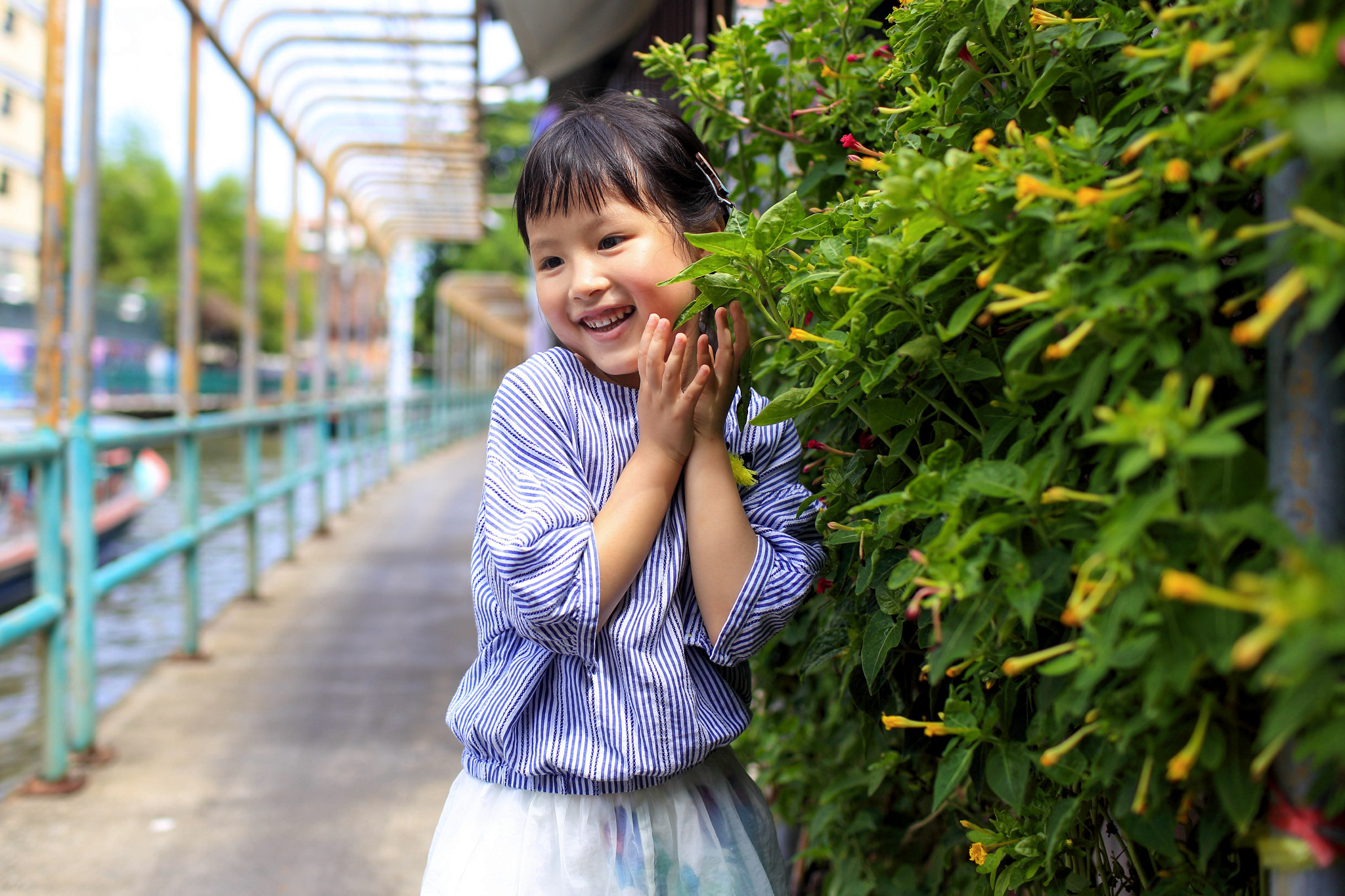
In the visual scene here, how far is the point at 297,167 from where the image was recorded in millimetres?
7441

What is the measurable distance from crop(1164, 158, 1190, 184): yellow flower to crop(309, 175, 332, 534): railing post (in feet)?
25.0

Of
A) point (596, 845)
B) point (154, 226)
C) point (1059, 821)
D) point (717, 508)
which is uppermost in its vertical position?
point (154, 226)

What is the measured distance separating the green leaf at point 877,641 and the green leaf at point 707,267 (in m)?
0.38

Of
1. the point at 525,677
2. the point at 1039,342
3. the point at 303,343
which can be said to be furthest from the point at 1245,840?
the point at 303,343

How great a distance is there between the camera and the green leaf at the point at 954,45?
3.37 feet

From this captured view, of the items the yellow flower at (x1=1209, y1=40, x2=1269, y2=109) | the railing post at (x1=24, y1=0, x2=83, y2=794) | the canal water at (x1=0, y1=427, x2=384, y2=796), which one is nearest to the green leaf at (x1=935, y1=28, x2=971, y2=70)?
the yellow flower at (x1=1209, y1=40, x2=1269, y2=109)

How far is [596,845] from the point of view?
47.9 inches

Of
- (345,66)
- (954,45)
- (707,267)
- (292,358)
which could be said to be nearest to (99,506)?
(292,358)

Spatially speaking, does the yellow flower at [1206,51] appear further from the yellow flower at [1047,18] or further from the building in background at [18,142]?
the building in background at [18,142]

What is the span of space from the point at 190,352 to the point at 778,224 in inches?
182

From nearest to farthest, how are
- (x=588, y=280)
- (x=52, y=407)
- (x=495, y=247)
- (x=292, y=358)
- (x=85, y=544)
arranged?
(x=588, y=280) → (x=52, y=407) → (x=85, y=544) → (x=292, y=358) → (x=495, y=247)

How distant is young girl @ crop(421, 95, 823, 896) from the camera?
1190 mm

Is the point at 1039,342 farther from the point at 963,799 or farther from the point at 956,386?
the point at 963,799

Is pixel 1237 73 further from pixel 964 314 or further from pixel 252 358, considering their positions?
pixel 252 358
